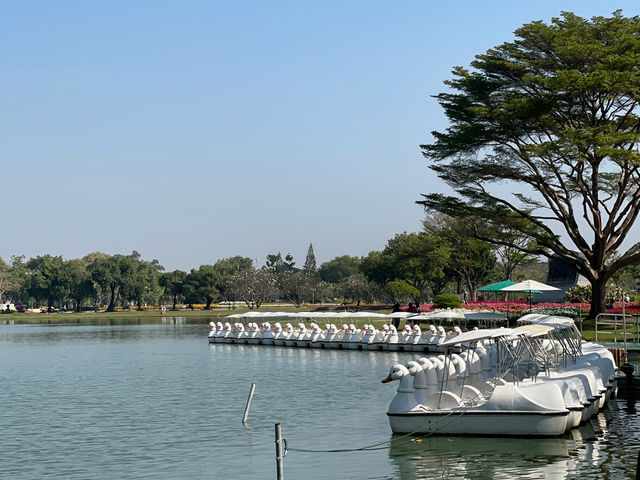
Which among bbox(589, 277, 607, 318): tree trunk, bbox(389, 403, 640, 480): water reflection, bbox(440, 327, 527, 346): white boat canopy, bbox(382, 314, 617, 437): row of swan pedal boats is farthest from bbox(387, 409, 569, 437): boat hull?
bbox(589, 277, 607, 318): tree trunk

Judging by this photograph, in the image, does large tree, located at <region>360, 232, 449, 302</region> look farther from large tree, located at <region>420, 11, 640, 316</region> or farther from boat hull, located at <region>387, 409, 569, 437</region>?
boat hull, located at <region>387, 409, 569, 437</region>

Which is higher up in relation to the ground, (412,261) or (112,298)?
(412,261)

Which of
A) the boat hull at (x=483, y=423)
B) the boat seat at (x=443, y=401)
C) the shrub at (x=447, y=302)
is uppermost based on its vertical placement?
the shrub at (x=447, y=302)

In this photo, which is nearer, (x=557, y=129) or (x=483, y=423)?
(x=483, y=423)

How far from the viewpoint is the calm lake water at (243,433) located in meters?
20.1

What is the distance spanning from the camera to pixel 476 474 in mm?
19312

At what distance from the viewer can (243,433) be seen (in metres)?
25.2

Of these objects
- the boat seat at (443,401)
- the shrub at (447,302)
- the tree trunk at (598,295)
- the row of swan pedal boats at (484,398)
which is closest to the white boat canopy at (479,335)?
the row of swan pedal boats at (484,398)

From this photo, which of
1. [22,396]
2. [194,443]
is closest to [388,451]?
[194,443]

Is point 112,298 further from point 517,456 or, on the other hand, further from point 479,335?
point 517,456

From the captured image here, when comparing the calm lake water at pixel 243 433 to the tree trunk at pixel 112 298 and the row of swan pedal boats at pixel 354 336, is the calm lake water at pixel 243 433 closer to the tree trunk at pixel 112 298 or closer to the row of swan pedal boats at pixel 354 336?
the row of swan pedal boats at pixel 354 336

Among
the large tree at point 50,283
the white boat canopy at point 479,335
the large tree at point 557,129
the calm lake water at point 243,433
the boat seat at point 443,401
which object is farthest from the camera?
the large tree at point 50,283

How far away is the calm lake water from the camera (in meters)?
20.1

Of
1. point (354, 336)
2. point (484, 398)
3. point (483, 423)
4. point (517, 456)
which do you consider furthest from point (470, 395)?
point (354, 336)
